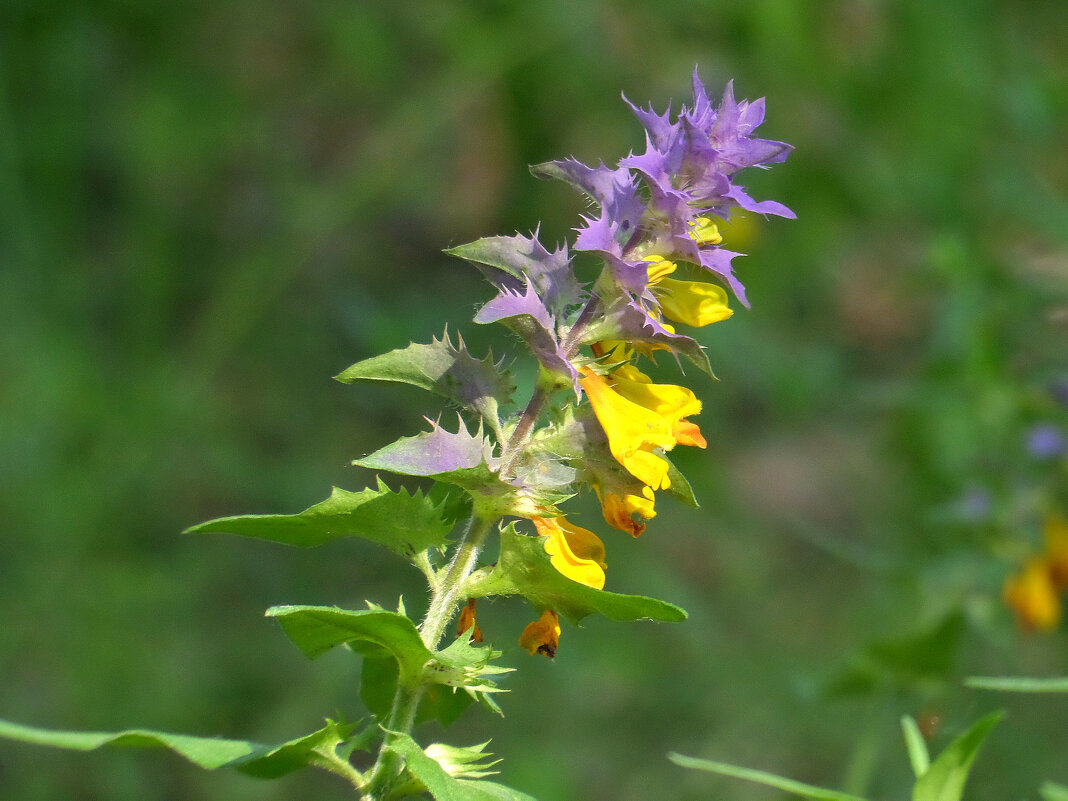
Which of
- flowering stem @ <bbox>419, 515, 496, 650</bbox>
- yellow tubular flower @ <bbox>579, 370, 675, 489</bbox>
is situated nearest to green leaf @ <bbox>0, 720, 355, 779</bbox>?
flowering stem @ <bbox>419, 515, 496, 650</bbox>

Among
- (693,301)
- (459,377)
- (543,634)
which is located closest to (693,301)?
(693,301)

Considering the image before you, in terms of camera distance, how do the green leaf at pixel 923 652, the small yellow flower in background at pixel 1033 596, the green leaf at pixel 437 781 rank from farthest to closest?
1. the small yellow flower in background at pixel 1033 596
2. the green leaf at pixel 923 652
3. the green leaf at pixel 437 781

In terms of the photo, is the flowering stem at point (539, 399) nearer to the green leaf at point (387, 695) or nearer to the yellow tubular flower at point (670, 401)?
the yellow tubular flower at point (670, 401)

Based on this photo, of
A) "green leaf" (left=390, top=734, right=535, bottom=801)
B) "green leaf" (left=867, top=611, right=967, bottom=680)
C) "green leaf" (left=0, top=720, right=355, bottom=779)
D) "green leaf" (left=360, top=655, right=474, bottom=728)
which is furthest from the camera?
"green leaf" (left=867, top=611, right=967, bottom=680)

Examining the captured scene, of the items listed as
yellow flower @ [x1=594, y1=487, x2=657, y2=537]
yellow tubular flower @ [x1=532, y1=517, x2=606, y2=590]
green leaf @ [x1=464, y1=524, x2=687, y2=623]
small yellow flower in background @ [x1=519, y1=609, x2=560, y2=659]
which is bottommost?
small yellow flower in background @ [x1=519, y1=609, x2=560, y2=659]

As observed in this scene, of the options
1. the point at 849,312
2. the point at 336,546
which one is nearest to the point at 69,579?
the point at 336,546

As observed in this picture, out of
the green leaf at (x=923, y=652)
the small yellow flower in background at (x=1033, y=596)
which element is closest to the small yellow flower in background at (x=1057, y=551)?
the small yellow flower in background at (x=1033, y=596)

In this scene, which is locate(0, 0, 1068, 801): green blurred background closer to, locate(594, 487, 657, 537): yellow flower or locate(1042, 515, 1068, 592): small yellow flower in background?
locate(1042, 515, 1068, 592): small yellow flower in background
